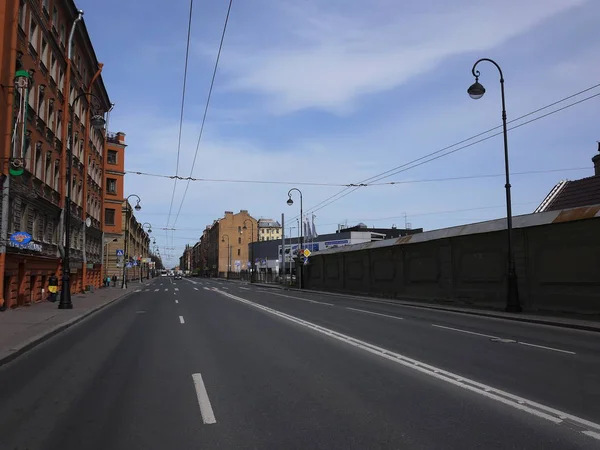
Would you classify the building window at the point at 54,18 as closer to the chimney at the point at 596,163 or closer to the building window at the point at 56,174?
the building window at the point at 56,174

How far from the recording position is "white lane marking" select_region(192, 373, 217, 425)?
5518 millimetres

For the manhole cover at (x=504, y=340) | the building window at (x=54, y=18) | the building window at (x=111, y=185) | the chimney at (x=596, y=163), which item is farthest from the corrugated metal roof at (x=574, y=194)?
the building window at (x=111, y=185)

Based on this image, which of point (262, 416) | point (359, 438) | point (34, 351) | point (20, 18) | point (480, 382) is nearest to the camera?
point (359, 438)

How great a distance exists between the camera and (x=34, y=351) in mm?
10539

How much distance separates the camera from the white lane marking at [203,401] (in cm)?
552

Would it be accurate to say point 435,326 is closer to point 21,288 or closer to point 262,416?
point 262,416

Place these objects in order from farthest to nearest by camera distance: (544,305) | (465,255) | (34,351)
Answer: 1. (465,255)
2. (544,305)
3. (34,351)

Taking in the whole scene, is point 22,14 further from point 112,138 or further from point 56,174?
point 112,138

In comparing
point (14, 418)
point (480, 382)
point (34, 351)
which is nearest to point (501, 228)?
point (480, 382)

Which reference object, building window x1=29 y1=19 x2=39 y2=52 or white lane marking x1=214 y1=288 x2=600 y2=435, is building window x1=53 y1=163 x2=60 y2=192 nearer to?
building window x1=29 y1=19 x2=39 y2=52

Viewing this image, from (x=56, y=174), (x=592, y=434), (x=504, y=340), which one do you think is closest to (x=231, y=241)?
(x=56, y=174)

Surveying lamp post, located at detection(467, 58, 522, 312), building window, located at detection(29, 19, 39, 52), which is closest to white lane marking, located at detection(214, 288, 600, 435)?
lamp post, located at detection(467, 58, 522, 312)

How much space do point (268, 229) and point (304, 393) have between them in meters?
156

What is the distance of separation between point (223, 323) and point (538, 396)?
1074 cm
